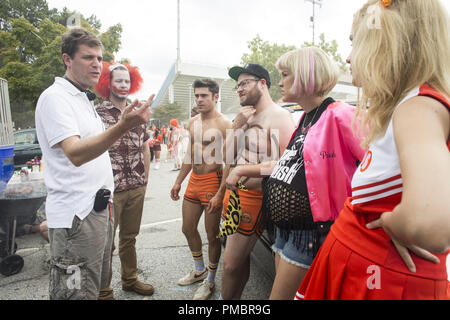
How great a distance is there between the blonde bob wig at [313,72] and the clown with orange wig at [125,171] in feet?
6.16

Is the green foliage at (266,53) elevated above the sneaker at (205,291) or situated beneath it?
elevated above

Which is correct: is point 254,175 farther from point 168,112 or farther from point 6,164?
point 168,112

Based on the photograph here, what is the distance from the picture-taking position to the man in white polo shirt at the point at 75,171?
4.66 ft

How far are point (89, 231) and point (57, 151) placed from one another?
524 mm

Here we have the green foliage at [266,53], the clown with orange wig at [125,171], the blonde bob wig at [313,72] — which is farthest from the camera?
the green foliage at [266,53]

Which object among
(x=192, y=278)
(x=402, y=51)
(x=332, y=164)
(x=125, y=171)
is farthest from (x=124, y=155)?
(x=402, y=51)

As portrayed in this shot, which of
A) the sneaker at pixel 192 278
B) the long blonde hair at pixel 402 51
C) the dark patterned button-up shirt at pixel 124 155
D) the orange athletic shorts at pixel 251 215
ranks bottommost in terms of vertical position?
the sneaker at pixel 192 278

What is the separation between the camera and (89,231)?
1.59 metres

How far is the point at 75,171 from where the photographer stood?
1.54 meters

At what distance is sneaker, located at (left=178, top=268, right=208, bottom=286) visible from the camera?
2949mm

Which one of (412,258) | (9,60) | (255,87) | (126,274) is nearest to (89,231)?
(126,274)

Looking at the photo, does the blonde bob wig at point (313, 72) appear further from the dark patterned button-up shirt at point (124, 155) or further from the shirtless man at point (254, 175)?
the dark patterned button-up shirt at point (124, 155)

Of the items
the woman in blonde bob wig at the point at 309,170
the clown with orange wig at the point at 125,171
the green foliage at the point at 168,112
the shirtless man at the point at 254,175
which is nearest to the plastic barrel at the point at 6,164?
the clown with orange wig at the point at 125,171

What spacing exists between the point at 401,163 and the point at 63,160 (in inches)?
65.1
